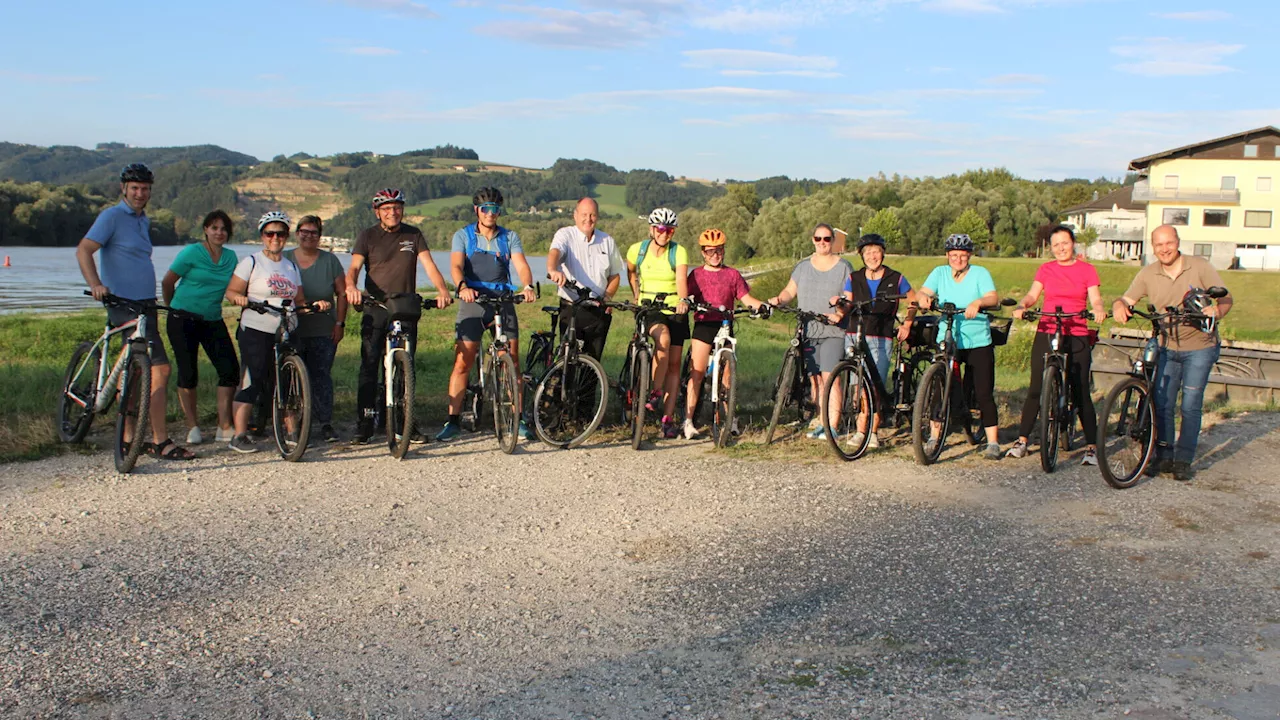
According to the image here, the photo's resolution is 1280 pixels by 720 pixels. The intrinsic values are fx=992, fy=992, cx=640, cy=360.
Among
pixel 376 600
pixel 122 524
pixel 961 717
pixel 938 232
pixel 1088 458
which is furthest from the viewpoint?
pixel 938 232

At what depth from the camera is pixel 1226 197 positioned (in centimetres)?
6750

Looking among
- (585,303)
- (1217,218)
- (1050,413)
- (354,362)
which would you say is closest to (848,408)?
(1050,413)

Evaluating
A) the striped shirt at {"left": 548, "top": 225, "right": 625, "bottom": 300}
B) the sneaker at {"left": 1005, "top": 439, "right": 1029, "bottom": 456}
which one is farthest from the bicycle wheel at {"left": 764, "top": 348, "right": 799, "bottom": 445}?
the sneaker at {"left": 1005, "top": 439, "right": 1029, "bottom": 456}

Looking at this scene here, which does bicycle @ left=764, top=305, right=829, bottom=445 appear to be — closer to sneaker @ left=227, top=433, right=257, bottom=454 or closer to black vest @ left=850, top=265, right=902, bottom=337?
black vest @ left=850, top=265, right=902, bottom=337

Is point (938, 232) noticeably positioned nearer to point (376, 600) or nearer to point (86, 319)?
point (86, 319)

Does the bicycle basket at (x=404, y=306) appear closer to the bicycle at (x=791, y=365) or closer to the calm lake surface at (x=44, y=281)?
the bicycle at (x=791, y=365)

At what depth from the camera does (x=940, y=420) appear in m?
8.23

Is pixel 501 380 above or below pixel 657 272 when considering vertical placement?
below

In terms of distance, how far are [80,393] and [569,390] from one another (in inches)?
151

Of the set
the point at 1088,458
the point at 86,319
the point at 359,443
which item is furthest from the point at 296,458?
the point at 86,319

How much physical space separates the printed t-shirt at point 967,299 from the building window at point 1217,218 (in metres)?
69.9

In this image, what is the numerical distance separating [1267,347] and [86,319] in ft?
88.3

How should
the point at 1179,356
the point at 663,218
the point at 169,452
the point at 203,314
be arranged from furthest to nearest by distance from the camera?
the point at 663,218 < the point at 203,314 < the point at 1179,356 < the point at 169,452

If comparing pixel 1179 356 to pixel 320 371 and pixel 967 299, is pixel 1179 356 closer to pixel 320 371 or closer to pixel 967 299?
pixel 967 299
